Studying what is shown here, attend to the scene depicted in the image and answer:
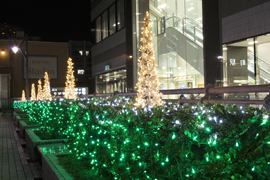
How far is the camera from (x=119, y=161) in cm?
345

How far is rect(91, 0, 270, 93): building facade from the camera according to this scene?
45.6 ft

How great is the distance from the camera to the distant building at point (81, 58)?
9743 centimetres

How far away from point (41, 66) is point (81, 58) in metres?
59.0

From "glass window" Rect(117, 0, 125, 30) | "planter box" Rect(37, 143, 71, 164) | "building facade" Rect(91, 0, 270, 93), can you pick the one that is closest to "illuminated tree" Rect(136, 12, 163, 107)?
"planter box" Rect(37, 143, 71, 164)

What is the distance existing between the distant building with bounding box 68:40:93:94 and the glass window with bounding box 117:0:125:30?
7077cm

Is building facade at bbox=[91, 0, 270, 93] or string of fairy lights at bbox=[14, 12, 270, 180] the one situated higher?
building facade at bbox=[91, 0, 270, 93]

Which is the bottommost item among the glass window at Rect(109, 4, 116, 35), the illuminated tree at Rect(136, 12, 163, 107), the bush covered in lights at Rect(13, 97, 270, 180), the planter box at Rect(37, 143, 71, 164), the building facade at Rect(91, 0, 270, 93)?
the planter box at Rect(37, 143, 71, 164)

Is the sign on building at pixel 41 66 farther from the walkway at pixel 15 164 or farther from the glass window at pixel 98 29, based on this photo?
A: the walkway at pixel 15 164

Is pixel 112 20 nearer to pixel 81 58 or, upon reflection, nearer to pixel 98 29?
pixel 98 29

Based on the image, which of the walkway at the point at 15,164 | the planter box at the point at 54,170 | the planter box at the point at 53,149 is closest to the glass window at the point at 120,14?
the walkway at the point at 15,164

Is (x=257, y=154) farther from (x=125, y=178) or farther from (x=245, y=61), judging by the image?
(x=245, y=61)

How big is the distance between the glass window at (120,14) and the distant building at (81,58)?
2786 inches

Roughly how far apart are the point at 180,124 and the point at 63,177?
245cm

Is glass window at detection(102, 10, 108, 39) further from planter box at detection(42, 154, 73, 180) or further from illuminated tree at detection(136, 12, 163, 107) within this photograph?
planter box at detection(42, 154, 73, 180)
